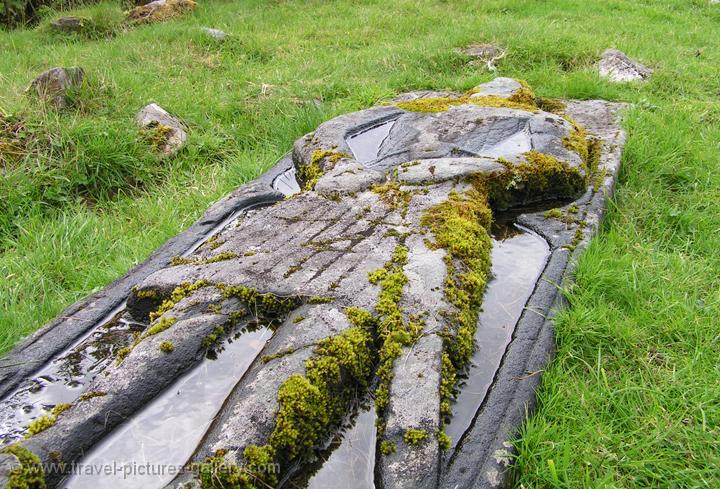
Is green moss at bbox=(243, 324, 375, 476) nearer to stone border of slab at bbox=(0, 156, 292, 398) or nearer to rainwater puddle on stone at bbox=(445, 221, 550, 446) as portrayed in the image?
rainwater puddle on stone at bbox=(445, 221, 550, 446)

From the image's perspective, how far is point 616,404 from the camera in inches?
96.7

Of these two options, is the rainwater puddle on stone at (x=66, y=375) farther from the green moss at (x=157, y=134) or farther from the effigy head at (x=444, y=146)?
the green moss at (x=157, y=134)

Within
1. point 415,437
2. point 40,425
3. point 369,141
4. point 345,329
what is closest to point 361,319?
point 345,329

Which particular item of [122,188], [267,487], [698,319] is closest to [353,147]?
[122,188]

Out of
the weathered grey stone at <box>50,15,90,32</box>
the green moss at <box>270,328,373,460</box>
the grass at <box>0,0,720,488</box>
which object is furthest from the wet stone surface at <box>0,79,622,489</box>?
the weathered grey stone at <box>50,15,90,32</box>

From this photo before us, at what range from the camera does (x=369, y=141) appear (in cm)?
425

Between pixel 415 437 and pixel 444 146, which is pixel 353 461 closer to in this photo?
pixel 415 437

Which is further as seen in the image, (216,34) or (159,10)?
(159,10)

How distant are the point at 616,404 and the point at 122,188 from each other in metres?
4.00

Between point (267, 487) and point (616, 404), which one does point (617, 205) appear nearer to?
point (616, 404)

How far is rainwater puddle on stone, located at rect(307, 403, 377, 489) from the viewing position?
6.42 ft

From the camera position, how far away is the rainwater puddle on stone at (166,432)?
1.90 metres

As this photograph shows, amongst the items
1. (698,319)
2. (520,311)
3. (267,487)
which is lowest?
(698,319)

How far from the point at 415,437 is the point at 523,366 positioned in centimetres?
67
